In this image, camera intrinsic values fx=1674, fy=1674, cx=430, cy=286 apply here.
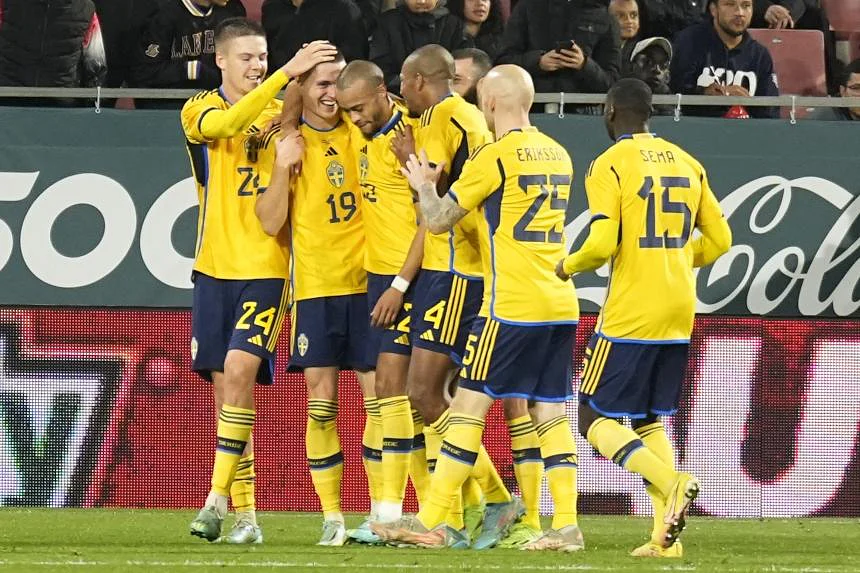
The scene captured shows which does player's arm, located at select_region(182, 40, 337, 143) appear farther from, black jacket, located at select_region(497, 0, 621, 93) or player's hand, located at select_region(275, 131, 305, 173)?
black jacket, located at select_region(497, 0, 621, 93)

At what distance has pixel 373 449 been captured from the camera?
880cm

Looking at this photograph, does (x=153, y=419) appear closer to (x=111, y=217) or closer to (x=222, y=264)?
(x=111, y=217)

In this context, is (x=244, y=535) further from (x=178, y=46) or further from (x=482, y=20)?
(x=482, y=20)

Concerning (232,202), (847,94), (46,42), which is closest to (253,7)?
(46,42)

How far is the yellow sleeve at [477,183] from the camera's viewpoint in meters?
→ 7.63

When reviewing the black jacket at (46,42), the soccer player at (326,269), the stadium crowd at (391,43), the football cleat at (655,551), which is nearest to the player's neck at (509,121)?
the soccer player at (326,269)

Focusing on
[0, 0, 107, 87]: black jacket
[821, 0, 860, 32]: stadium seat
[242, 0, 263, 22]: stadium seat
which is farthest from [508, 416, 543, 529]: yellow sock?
[821, 0, 860, 32]: stadium seat

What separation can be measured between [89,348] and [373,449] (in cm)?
285

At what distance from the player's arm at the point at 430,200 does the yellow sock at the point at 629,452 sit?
1165 millimetres

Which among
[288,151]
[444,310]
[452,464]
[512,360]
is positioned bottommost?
[452,464]

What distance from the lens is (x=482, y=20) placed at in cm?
1224

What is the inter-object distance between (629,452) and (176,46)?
530 centimetres

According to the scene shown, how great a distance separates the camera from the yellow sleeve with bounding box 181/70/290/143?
823cm

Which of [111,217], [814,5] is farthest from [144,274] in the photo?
[814,5]
